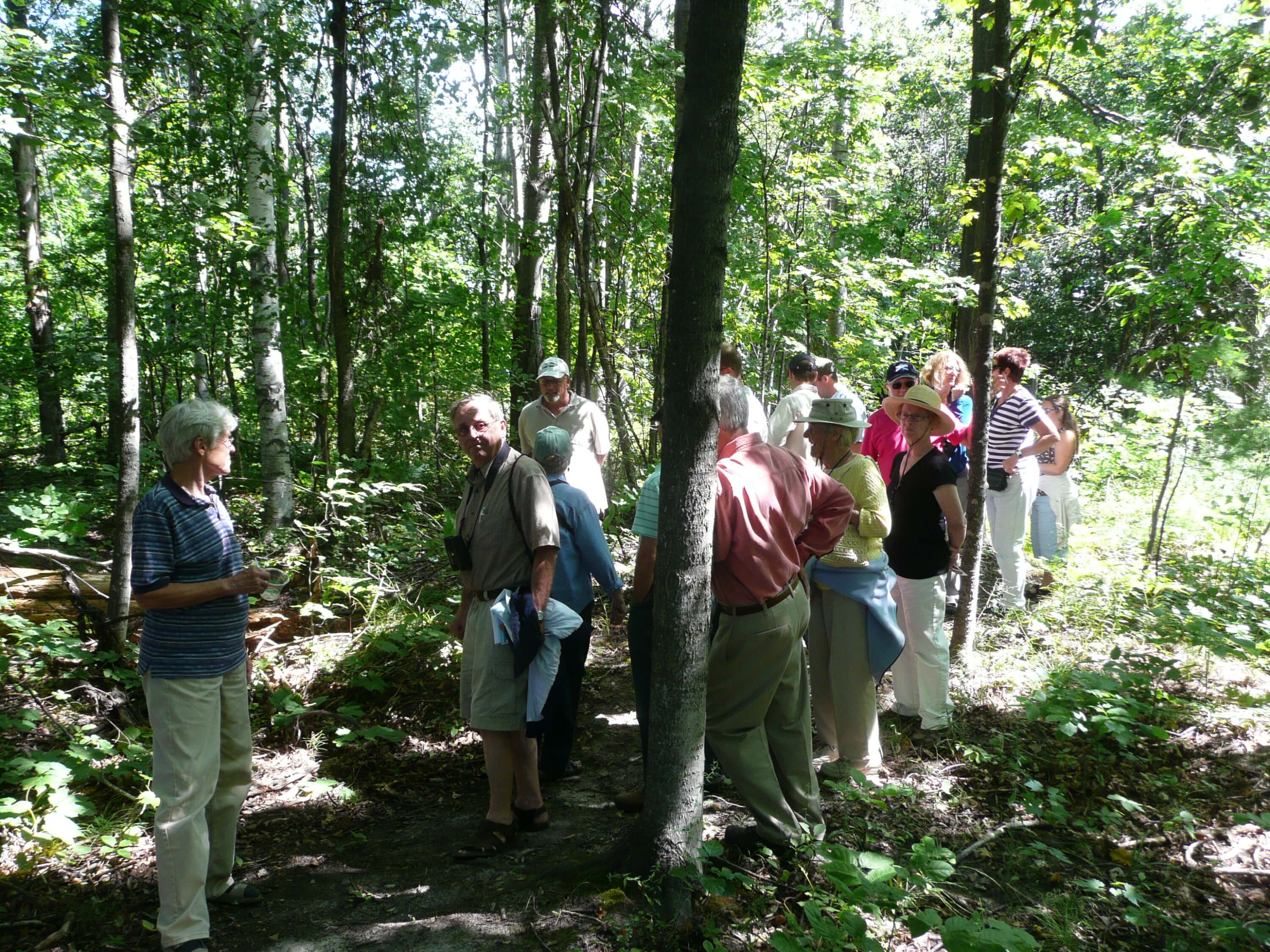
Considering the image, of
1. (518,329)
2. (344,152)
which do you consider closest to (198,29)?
(344,152)

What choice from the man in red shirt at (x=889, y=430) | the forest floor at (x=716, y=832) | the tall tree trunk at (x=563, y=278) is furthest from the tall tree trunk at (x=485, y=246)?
the forest floor at (x=716, y=832)

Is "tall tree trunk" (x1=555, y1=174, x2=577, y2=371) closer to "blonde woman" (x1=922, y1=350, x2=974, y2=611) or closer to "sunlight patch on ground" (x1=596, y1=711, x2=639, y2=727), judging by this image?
"blonde woman" (x1=922, y1=350, x2=974, y2=611)

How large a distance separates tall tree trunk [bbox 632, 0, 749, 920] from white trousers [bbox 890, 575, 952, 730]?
2.06 m

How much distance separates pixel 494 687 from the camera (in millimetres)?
3467

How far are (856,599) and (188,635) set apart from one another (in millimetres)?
2996

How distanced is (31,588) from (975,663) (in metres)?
7.25

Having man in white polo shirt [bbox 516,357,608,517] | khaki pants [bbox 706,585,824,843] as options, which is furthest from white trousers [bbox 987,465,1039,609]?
khaki pants [bbox 706,585,824,843]

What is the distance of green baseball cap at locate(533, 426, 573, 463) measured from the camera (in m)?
4.05

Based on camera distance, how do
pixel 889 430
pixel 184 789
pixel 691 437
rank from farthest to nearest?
1. pixel 889 430
2. pixel 184 789
3. pixel 691 437

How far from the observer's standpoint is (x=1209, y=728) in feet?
14.1

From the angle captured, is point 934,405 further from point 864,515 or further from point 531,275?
point 531,275

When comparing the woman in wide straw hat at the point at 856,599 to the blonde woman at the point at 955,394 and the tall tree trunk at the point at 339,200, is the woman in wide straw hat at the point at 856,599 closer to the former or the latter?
the blonde woman at the point at 955,394

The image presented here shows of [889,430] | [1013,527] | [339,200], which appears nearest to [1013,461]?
[1013,527]

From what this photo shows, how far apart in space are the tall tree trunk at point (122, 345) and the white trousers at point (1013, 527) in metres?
6.18
